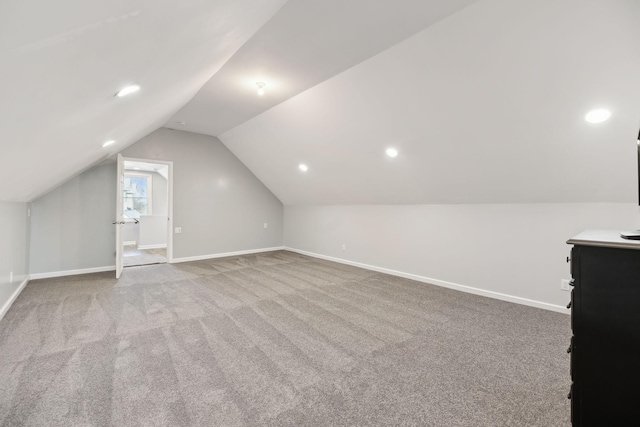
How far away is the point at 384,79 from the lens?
2818 millimetres

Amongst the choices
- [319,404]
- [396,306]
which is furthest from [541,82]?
[319,404]

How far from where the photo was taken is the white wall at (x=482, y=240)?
3.06 m

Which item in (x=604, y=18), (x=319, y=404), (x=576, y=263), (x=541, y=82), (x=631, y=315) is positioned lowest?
(x=319, y=404)

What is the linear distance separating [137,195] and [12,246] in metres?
6.03

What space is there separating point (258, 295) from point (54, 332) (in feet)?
6.46

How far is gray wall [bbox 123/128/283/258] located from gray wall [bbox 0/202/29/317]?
6.42 ft

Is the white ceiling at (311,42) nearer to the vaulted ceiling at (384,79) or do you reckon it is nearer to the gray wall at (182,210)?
the vaulted ceiling at (384,79)

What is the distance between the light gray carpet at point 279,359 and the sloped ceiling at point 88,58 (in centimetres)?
144

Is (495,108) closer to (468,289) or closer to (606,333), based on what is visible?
(606,333)

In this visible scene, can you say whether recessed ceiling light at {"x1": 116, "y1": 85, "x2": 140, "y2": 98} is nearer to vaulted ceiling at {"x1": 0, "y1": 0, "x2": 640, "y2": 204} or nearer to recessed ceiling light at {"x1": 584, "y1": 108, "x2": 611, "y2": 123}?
vaulted ceiling at {"x1": 0, "y1": 0, "x2": 640, "y2": 204}

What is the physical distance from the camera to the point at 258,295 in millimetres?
3646

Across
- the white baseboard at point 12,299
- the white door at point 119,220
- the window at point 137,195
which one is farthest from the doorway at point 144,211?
the white baseboard at point 12,299

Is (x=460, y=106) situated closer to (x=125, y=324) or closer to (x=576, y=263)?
(x=576, y=263)

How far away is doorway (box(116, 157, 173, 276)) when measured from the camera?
23.7 feet
